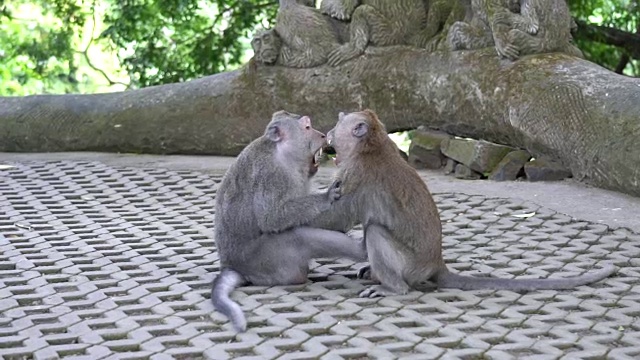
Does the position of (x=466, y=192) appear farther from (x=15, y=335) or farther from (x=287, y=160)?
(x=15, y=335)

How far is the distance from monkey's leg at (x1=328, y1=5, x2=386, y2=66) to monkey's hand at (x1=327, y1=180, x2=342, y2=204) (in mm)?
3987

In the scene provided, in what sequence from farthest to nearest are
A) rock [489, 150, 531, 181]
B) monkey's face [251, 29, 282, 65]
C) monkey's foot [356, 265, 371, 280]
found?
monkey's face [251, 29, 282, 65], rock [489, 150, 531, 181], monkey's foot [356, 265, 371, 280]

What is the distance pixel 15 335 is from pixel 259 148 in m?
1.57

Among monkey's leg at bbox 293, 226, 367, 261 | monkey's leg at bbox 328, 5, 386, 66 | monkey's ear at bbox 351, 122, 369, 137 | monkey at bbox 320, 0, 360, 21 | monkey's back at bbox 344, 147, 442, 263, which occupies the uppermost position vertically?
monkey at bbox 320, 0, 360, 21

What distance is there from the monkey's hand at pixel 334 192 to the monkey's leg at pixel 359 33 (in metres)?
3.99

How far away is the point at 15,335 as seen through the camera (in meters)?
4.89

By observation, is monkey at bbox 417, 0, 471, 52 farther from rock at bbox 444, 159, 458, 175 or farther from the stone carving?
rock at bbox 444, 159, 458, 175

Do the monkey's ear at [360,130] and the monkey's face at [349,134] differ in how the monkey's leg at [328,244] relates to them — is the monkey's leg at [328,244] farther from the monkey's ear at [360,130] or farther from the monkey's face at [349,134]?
the monkey's ear at [360,130]

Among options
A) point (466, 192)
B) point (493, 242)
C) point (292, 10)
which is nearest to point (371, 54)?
point (292, 10)

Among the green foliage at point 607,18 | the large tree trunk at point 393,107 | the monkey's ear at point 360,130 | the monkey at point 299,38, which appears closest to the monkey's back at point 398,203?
the monkey's ear at point 360,130

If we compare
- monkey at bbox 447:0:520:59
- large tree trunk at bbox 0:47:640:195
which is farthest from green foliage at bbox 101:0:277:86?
monkey at bbox 447:0:520:59

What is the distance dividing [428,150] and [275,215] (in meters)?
3.96

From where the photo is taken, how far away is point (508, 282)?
5516 mm

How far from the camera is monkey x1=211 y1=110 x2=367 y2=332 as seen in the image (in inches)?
221
